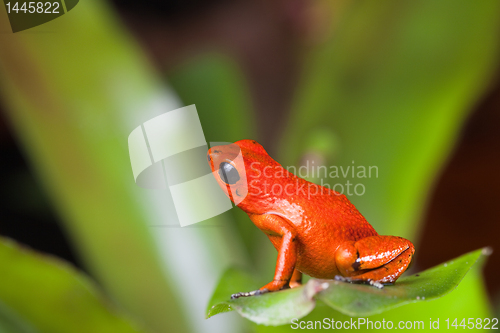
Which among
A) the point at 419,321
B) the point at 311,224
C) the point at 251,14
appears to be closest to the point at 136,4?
the point at 251,14

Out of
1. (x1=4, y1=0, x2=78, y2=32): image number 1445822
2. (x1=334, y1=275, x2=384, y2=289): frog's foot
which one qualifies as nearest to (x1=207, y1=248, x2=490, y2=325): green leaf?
(x1=334, y1=275, x2=384, y2=289): frog's foot

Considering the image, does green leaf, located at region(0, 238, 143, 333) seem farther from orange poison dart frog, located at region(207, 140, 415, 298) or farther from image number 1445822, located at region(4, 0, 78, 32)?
image number 1445822, located at region(4, 0, 78, 32)

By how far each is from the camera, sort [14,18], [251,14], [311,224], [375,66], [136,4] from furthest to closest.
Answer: [251,14] → [136,4] → [375,66] → [14,18] → [311,224]

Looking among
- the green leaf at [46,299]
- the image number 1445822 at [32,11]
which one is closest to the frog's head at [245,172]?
the green leaf at [46,299]

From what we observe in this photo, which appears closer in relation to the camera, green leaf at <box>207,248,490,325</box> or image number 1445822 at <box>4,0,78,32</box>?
green leaf at <box>207,248,490,325</box>

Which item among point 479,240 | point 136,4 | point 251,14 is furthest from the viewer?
point 251,14

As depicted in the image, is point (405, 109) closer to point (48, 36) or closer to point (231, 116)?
point (231, 116)
